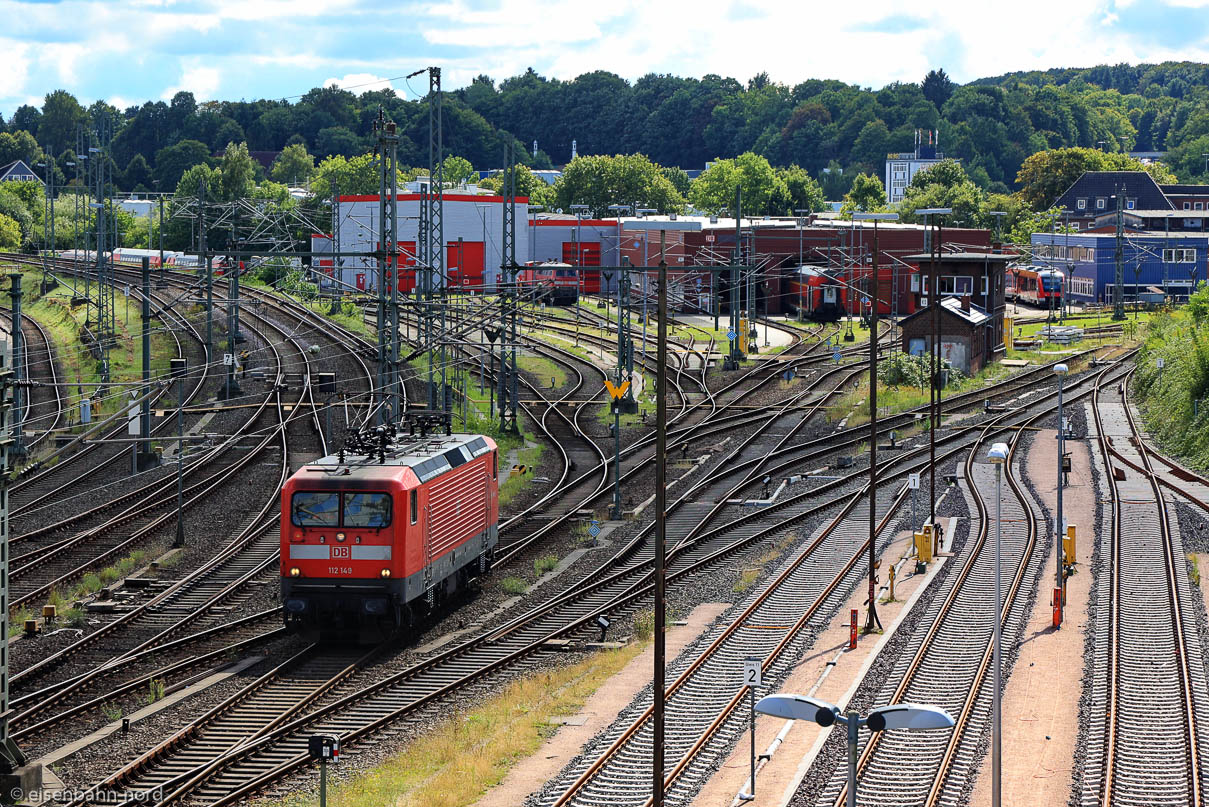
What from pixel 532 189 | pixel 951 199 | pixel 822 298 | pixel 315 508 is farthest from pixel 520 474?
pixel 532 189

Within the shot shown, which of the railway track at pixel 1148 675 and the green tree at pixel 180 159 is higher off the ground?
the green tree at pixel 180 159

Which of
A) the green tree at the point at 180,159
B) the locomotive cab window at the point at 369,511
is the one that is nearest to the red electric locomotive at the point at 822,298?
the locomotive cab window at the point at 369,511

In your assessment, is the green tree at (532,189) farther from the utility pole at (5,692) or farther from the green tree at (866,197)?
the utility pole at (5,692)

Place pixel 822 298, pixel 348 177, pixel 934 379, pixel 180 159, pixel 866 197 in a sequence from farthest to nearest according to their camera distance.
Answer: pixel 180 159 → pixel 866 197 → pixel 348 177 → pixel 822 298 → pixel 934 379

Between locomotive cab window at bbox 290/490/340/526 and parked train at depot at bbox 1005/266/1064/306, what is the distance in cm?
8549

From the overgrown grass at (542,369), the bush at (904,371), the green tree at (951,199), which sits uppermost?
the green tree at (951,199)

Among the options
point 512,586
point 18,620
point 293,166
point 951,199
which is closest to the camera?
point 18,620

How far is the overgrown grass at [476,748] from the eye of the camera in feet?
62.6

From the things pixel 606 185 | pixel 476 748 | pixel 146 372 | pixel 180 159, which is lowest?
pixel 476 748

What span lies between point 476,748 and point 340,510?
5.97 meters

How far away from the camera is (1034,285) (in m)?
110

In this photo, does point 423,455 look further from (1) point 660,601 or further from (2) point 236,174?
(2) point 236,174

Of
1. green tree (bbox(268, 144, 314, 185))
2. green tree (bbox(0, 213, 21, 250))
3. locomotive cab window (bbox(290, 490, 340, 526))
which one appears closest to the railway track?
locomotive cab window (bbox(290, 490, 340, 526))

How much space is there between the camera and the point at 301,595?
25.5 meters
